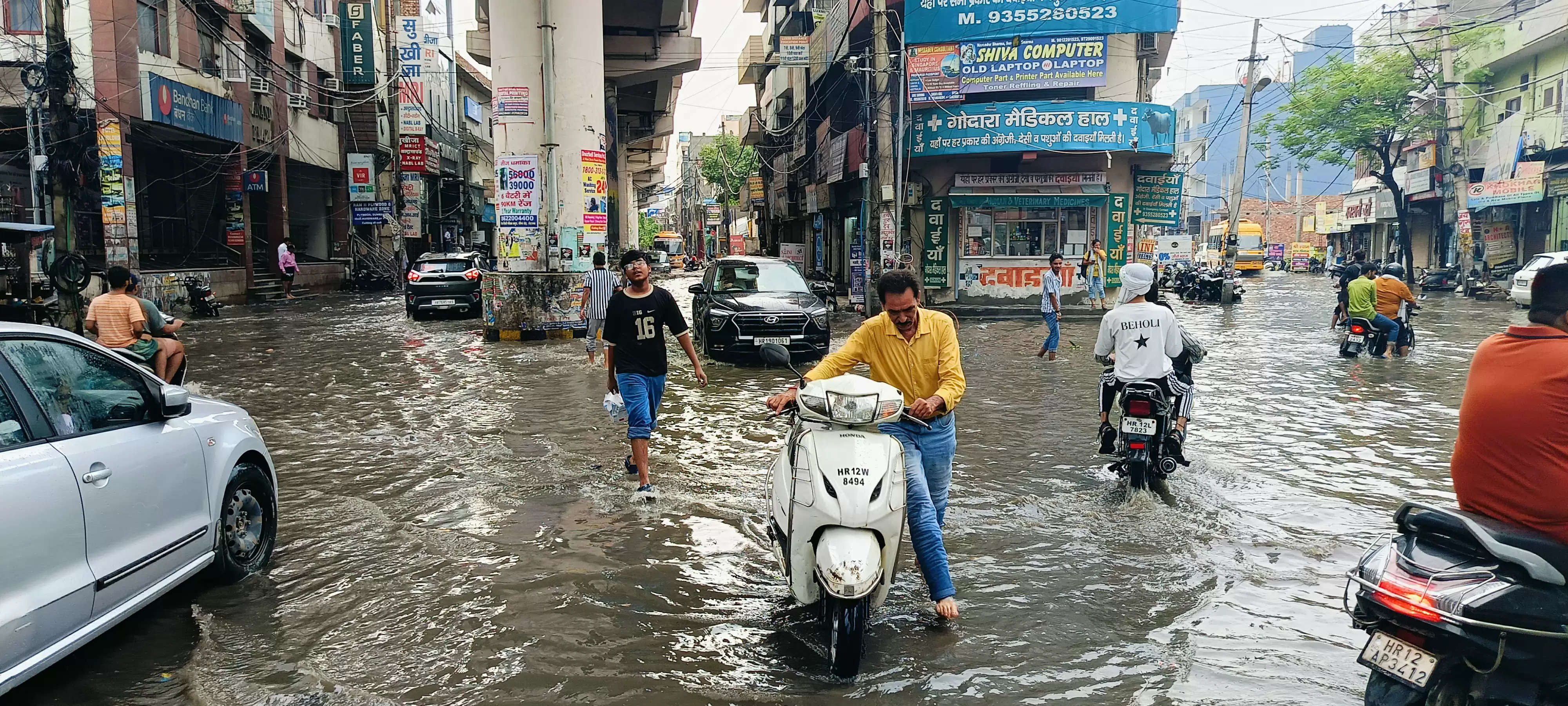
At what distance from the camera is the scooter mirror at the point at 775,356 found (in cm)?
460

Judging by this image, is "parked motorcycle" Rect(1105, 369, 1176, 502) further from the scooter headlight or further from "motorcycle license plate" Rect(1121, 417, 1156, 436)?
the scooter headlight

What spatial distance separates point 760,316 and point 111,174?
1565 cm

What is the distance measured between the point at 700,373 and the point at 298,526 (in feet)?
9.49

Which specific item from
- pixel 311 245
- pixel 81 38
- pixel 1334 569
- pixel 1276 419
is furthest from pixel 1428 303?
pixel 311 245

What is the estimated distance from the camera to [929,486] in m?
4.76

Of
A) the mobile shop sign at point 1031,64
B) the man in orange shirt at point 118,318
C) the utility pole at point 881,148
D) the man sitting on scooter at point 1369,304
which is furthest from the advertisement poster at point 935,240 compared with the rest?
the man in orange shirt at point 118,318

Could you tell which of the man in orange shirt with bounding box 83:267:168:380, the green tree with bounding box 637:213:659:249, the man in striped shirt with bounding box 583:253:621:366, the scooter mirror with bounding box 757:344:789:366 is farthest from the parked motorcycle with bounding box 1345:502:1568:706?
the green tree with bounding box 637:213:659:249

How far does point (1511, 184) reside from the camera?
30.7 m

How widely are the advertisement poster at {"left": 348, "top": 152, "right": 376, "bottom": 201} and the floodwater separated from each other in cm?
2670

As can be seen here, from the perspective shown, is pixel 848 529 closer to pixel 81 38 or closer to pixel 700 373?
pixel 700 373

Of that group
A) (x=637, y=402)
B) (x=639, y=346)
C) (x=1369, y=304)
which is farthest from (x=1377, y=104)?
(x=637, y=402)

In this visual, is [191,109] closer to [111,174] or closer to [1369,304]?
[111,174]

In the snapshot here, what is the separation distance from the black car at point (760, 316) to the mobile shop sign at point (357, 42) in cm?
2674

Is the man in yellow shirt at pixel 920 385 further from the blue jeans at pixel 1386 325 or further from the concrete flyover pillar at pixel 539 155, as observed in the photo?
the concrete flyover pillar at pixel 539 155
